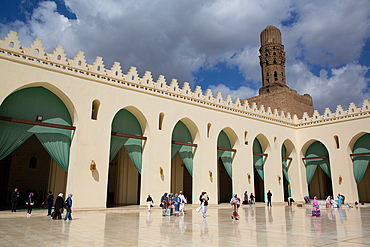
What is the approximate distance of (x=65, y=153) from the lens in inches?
535

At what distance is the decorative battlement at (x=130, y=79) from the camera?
1270cm

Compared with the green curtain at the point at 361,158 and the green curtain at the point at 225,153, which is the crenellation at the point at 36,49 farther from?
the green curtain at the point at 361,158

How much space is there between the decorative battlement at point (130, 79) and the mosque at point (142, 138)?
0.05 metres

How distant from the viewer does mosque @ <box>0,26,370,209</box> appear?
13086mm

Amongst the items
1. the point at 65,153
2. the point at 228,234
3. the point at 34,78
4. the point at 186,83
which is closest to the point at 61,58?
the point at 34,78

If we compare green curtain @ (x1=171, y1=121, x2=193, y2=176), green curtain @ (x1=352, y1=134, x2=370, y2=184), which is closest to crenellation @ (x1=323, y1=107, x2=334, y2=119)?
green curtain @ (x1=352, y1=134, x2=370, y2=184)

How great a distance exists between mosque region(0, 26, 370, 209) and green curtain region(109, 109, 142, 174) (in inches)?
2.1

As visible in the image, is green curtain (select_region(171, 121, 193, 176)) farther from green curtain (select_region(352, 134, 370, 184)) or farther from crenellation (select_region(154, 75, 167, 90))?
green curtain (select_region(352, 134, 370, 184))

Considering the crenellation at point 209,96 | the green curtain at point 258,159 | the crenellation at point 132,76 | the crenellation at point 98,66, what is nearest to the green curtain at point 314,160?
the green curtain at point 258,159

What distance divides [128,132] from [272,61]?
22441 mm

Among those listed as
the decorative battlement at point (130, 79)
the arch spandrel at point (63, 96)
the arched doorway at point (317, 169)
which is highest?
the decorative battlement at point (130, 79)

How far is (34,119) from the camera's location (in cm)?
1304

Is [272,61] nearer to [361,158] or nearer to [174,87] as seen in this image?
[361,158]

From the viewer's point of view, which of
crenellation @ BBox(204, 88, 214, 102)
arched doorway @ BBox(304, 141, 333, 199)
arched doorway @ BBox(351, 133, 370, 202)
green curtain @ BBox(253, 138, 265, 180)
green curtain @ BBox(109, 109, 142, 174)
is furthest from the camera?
arched doorway @ BBox(304, 141, 333, 199)
